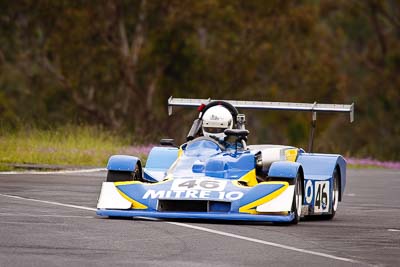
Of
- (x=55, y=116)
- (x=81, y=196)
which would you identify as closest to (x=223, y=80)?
(x=55, y=116)

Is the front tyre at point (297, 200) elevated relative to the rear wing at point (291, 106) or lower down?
lower down

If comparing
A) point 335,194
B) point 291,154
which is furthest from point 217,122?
point 335,194

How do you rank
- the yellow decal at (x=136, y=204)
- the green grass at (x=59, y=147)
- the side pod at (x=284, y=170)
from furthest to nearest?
the green grass at (x=59, y=147) < the side pod at (x=284, y=170) < the yellow decal at (x=136, y=204)

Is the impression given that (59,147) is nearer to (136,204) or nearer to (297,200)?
(297,200)

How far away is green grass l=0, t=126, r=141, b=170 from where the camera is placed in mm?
29234

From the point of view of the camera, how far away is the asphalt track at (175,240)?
10.6 metres

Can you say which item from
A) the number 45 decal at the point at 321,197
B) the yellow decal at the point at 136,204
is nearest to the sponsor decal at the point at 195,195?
the yellow decal at the point at 136,204

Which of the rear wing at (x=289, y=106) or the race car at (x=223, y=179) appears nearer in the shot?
the race car at (x=223, y=179)

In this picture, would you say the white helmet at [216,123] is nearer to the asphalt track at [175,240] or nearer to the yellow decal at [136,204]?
the asphalt track at [175,240]

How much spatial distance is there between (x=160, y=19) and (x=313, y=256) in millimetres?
44292

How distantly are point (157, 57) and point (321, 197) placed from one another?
127 feet

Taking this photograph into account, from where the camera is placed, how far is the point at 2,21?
2186 inches

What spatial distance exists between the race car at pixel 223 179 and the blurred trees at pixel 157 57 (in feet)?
115

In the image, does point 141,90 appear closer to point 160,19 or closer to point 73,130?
point 160,19
